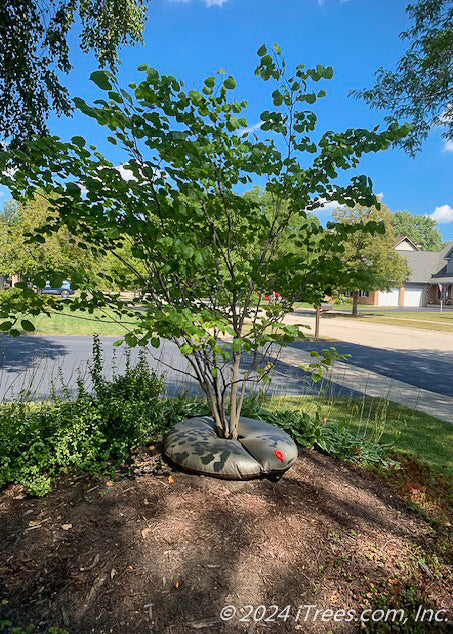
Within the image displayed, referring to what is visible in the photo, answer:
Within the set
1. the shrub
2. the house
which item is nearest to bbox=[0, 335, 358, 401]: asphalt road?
the shrub

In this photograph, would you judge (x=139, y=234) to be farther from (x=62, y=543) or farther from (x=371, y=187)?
(x=62, y=543)

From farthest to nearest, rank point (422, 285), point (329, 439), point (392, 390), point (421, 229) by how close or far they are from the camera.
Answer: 1. point (421, 229)
2. point (422, 285)
3. point (392, 390)
4. point (329, 439)

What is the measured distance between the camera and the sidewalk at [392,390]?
6543 mm

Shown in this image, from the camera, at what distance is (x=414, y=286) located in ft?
165

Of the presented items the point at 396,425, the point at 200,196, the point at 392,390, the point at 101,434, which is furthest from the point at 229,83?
the point at 392,390

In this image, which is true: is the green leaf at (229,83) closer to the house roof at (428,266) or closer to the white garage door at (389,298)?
the white garage door at (389,298)

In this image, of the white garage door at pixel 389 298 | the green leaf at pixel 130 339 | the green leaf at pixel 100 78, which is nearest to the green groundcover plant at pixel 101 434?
the green leaf at pixel 130 339

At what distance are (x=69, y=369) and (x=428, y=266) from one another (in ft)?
173

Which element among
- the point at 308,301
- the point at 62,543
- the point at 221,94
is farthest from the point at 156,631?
the point at 221,94

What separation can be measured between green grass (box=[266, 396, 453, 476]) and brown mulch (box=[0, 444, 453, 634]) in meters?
1.61

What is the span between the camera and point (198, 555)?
2.28m

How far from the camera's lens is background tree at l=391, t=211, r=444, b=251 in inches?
3369

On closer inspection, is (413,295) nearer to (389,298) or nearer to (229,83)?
(389,298)

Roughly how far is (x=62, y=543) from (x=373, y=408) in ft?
16.5
